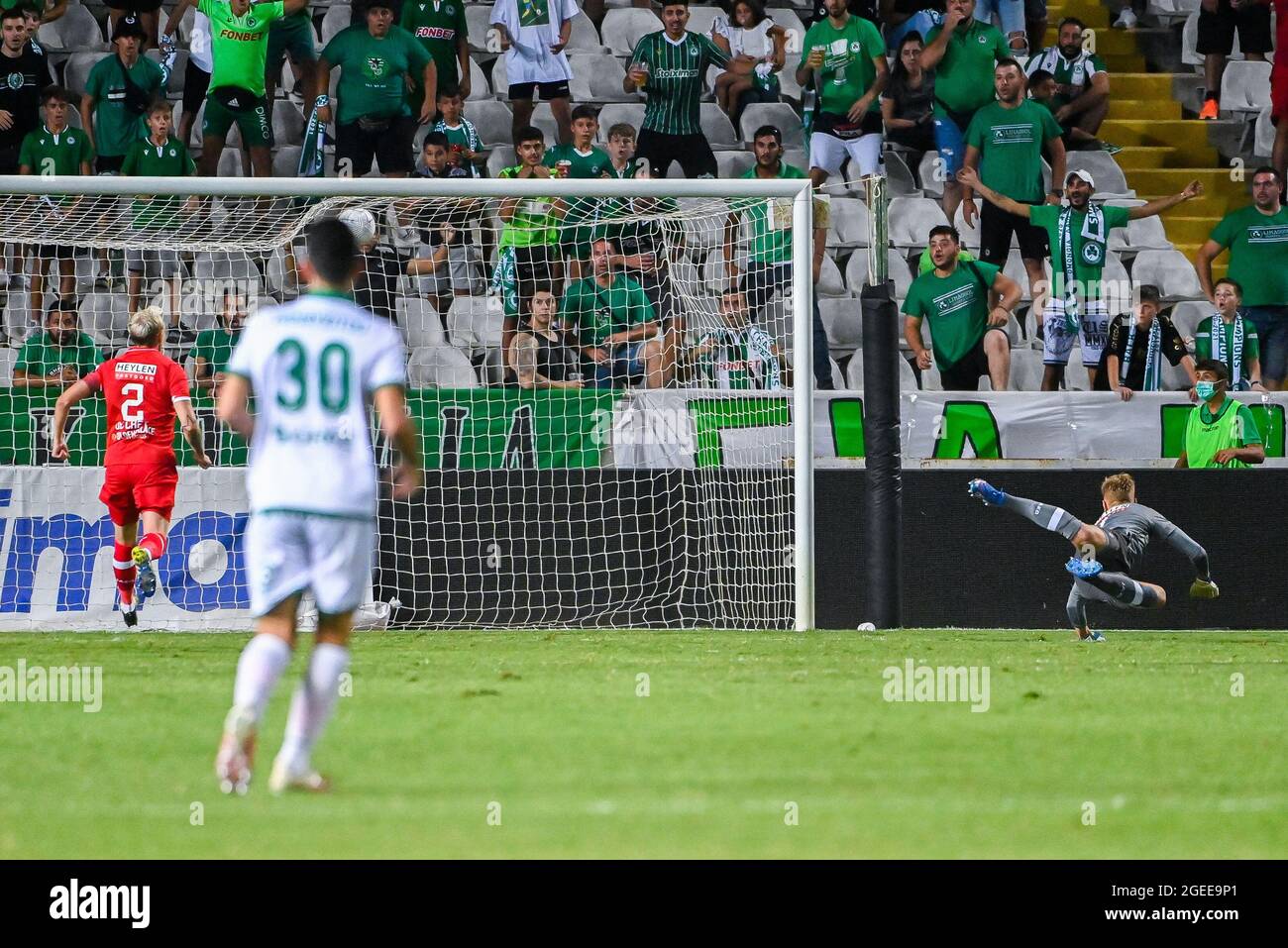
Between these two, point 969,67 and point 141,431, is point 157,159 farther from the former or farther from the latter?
point 969,67

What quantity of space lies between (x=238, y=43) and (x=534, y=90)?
2928 mm

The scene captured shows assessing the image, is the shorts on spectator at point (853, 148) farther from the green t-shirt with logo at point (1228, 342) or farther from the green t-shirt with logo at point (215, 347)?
the green t-shirt with logo at point (215, 347)

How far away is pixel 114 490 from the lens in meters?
11.4

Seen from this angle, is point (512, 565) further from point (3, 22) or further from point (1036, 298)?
point (3, 22)

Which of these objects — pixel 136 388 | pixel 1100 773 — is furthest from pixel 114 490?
pixel 1100 773

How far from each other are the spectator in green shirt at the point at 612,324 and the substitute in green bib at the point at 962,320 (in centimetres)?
282

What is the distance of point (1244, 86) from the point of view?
61.3 feet

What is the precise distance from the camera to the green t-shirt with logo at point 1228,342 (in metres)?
15.1

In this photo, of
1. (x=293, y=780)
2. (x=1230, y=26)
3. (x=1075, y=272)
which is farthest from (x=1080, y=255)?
(x=293, y=780)

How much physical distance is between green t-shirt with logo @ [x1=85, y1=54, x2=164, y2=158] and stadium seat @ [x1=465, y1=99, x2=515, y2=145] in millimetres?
3067

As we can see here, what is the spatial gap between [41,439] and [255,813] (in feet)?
28.5

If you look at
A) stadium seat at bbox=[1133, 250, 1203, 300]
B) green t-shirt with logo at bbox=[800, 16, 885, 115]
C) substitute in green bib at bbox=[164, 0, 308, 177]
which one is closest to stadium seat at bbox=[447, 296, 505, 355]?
→ substitute in green bib at bbox=[164, 0, 308, 177]

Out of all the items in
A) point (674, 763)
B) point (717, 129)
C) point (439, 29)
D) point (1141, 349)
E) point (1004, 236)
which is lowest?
point (674, 763)

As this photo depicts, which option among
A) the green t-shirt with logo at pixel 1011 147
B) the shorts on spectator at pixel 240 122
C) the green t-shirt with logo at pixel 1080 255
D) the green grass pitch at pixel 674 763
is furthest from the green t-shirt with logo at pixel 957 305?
the shorts on spectator at pixel 240 122
